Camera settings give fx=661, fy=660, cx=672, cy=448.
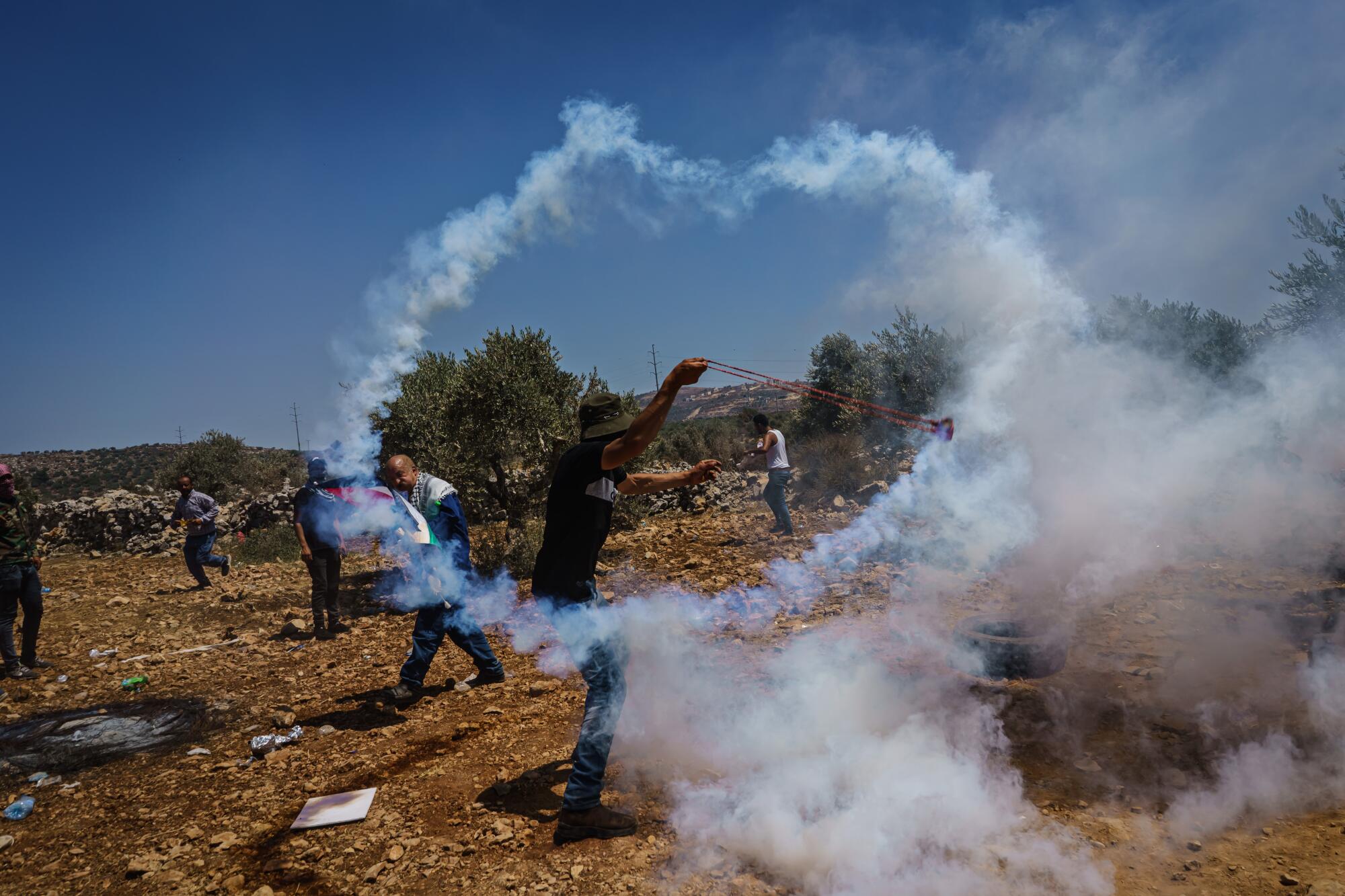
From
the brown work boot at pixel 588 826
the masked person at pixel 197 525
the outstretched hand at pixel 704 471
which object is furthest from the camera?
the masked person at pixel 197 525

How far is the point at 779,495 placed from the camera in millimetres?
10695

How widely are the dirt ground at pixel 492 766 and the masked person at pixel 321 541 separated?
0.39m

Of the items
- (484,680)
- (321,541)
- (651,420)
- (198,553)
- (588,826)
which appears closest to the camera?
(651,420)

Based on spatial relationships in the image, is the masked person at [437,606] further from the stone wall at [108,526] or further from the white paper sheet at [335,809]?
the stone wall at [108,526]

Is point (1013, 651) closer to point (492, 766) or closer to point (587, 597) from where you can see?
point (587, 597)

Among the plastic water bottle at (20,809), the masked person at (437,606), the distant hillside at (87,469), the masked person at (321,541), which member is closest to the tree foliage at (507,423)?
the masked person at (321,541)

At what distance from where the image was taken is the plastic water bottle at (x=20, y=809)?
4.09 meters

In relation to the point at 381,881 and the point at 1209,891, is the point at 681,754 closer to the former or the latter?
the point at 381,881

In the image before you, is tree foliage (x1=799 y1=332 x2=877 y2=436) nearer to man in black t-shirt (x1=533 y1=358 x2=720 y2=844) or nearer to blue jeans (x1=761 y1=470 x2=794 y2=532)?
blue jeans (x1=761 y1=470 x2=794 y2=532)

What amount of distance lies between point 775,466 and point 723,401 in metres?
78.1

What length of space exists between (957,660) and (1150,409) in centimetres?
545

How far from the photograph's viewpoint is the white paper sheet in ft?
12.3

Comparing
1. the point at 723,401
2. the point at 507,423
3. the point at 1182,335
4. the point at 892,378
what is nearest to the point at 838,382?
the point at 892,378

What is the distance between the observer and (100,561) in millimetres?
15328
